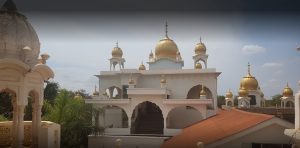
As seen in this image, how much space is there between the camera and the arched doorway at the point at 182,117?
17531mm

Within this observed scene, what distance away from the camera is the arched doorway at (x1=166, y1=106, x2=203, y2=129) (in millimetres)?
17531

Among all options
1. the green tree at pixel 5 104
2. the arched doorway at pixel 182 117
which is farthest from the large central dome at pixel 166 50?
the green tree at pixel 5 104

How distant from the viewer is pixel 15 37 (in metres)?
7.30

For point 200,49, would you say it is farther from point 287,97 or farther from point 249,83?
point 287,97

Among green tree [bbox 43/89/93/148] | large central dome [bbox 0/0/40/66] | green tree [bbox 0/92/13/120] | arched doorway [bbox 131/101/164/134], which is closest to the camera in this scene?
large central dome [bbox 0/0/40/66]

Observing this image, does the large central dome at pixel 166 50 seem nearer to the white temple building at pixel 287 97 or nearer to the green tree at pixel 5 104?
the white temple building at pixel 287 97

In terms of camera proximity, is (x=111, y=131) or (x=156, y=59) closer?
(x=111, y=131)

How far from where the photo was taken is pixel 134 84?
17.7 meters

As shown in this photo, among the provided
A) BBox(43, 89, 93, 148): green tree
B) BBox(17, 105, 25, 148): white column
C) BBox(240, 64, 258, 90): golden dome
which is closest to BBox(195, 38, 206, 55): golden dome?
BBox(240, 64, 258, 90): golden dome

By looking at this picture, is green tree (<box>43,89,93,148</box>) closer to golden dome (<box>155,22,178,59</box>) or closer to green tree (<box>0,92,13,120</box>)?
green tree (<box>0,92,13,120</box>)

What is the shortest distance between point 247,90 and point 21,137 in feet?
51.6

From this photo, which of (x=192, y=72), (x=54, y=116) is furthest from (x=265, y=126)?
(x=192, y=72)

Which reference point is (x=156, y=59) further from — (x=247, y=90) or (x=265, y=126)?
(x=265, y=126)

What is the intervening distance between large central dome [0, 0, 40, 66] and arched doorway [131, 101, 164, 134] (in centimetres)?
939
